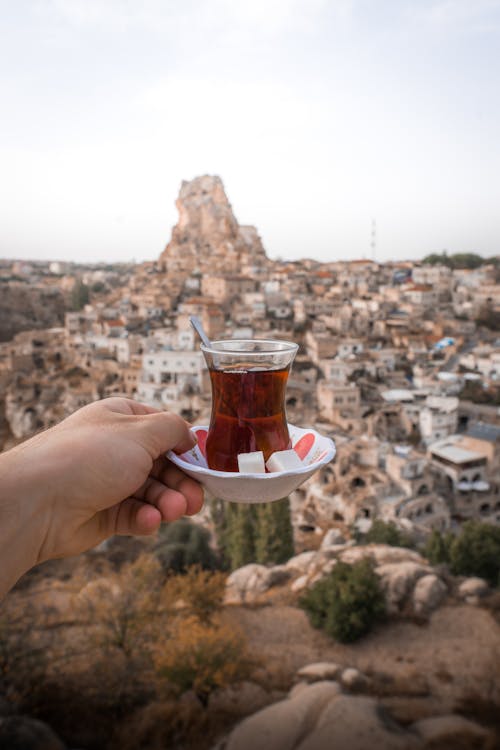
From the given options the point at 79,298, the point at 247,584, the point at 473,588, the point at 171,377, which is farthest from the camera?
the point at 79,298

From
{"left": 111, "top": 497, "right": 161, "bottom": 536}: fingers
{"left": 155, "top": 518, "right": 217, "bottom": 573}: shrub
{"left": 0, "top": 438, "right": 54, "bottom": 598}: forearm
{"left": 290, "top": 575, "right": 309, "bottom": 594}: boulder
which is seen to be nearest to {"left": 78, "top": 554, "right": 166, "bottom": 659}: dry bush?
{"left": 290, "top": 575, "right": 309, "bottom": 594}: boulder

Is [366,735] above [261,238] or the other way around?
Result: the other way around

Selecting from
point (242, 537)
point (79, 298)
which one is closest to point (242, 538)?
point (242, 537)

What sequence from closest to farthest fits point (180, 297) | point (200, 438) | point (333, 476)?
point (200, 438) < point (333, 476) < point (180, 297)

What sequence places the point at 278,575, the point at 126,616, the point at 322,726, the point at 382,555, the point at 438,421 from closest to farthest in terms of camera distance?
1. the point at 322,726
2. the point at 126,616
3. the point at 382,555
4. the point at 278,575
5. the point at 438,421

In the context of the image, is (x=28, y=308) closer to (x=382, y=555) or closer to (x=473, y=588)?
(x=382, y=555)

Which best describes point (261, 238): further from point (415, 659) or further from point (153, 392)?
point (415, 659)

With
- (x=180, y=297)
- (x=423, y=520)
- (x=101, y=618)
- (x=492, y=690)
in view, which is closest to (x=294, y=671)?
(x=492, y=690)
